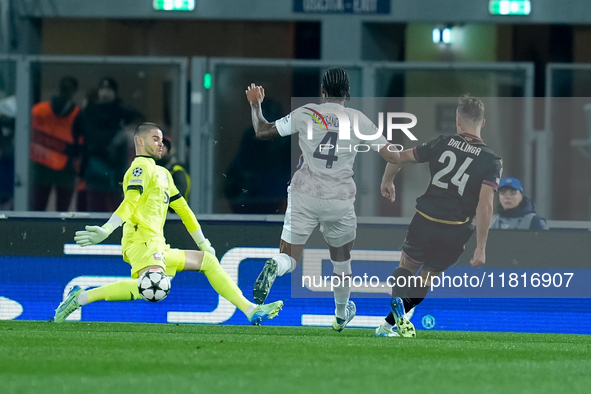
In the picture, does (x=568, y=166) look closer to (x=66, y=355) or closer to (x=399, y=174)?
(x=399, y=174)

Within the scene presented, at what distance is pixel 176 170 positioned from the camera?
9438mm

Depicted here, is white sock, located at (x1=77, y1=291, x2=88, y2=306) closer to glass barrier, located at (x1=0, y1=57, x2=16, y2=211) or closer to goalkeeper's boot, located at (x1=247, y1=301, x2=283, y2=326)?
glass barrier, located at (x1=0, y1=57, x2=16, y2=211)

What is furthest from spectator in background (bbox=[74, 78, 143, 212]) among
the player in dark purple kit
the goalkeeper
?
the player in dark purple kit

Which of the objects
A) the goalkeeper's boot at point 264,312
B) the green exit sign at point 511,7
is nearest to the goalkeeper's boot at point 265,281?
the goalkeeper's boot at point 264,312

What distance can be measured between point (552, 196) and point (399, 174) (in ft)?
4.52

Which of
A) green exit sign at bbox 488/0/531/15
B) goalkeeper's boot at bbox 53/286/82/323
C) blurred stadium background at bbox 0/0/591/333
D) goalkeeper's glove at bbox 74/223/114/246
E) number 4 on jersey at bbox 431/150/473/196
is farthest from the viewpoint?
green exit sign at bbox 488/0/531/15

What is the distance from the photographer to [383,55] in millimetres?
11250

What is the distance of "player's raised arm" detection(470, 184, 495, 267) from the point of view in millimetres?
8898

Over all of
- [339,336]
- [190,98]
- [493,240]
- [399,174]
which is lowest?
[339,336]

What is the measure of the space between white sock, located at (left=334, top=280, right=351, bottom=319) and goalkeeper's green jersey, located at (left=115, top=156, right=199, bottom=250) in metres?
1.63

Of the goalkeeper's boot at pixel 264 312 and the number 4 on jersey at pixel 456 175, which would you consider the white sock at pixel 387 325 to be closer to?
the goalkeeper's boot at pixel 264 312

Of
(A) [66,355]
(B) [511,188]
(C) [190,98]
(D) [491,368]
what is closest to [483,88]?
(B) [511,188]

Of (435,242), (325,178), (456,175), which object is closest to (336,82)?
(325,178)

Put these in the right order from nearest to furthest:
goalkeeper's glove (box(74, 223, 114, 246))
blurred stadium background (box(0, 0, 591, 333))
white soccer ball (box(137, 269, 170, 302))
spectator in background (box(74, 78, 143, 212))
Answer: goalkeeper's glove (box(74, 223, 114, 246))
white soccer ball (box(137, 269, 170, 302))
blurred stadium background (box(0, 0, 591, 333))
spectator in background (box(74, 78, 143, 212))
